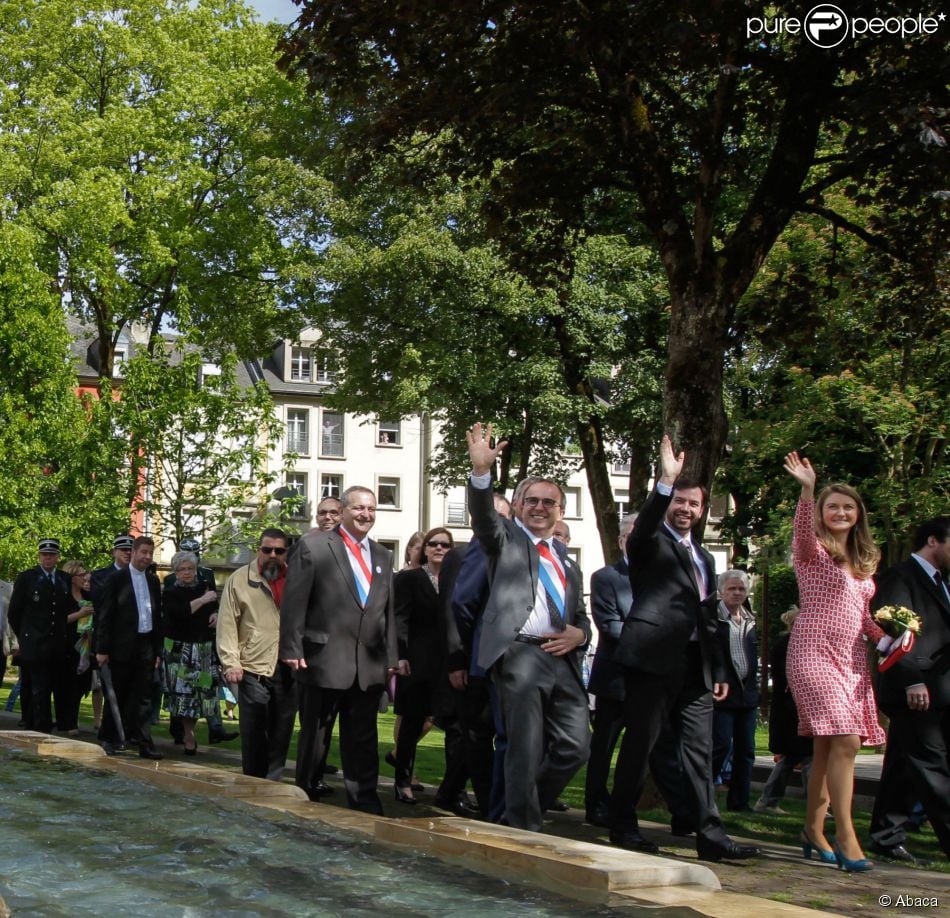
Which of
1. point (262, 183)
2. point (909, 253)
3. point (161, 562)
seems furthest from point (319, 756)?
point (161, 562)

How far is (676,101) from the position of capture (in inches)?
479

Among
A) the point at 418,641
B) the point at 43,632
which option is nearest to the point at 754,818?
the point at 418,641

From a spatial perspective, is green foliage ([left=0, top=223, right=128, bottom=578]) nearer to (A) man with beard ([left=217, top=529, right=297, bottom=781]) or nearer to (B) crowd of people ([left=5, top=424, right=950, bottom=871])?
(A) man with beard ([left=217, top=529, right=297, bottom=781])

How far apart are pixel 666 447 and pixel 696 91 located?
18.9 ft

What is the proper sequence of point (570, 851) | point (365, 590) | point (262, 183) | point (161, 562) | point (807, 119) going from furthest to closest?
point (161, 562)
point (262, 183)
point (807, 119)
point (365, 590)
point (570, 851)

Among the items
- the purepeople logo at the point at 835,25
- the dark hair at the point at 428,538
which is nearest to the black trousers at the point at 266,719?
the dark hair at the point at 428,538

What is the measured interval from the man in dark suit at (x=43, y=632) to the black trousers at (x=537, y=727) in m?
10.3

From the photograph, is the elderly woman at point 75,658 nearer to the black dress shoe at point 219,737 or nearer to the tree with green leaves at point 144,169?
the black dress shoe at point 219,737

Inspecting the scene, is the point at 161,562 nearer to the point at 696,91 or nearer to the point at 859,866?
the point at 696,91

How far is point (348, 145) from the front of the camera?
12922 millimetres

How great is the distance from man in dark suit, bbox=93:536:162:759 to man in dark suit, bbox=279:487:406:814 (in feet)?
15.3

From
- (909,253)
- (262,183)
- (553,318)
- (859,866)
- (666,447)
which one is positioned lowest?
(859,866)

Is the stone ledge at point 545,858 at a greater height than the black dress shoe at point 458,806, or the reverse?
the stone ledge at point 545,858

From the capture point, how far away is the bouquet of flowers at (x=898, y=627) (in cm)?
858
